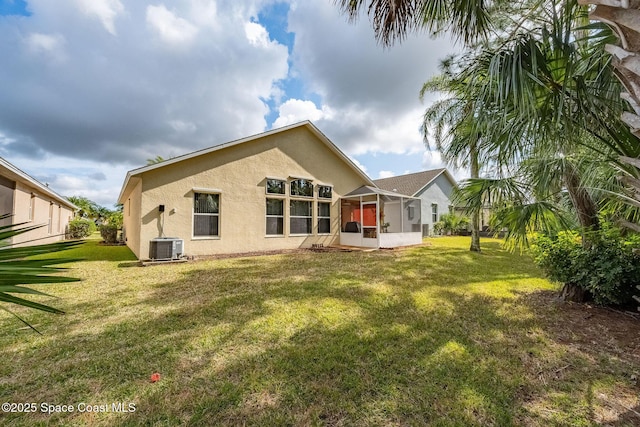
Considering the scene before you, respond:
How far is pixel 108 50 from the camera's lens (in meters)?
9.34

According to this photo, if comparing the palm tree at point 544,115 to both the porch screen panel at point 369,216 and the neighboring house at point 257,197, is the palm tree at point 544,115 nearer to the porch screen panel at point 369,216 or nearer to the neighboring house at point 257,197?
the neighboring house at point 257,197

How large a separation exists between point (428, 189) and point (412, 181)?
1849 mm

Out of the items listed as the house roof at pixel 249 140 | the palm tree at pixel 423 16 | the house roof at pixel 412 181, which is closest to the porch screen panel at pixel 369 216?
the house roof at pixel 249 140

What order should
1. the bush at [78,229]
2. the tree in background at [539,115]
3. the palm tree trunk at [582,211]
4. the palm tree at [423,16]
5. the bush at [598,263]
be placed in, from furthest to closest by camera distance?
1. the bush at [78,229]
2. the palm tree trunk at [582,211]
3. the bush at [598,263]
4. the palm tree at [423,16]
5. the tree in background at [539,115]

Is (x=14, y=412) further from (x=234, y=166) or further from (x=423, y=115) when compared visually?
(x=423, y=115)

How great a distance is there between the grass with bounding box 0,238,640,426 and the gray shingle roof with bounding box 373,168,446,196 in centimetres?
1811

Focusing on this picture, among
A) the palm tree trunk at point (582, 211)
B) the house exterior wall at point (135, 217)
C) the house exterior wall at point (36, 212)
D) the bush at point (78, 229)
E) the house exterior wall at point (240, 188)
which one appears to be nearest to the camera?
the palm tree trunk at point (582, 211)

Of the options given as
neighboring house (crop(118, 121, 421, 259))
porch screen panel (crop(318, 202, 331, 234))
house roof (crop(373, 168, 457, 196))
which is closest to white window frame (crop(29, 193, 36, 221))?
neighboring house (crop(118, 121, 421, 259))

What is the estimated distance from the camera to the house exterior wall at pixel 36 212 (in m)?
10.3

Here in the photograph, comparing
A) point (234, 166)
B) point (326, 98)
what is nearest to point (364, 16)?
point (234, 166)

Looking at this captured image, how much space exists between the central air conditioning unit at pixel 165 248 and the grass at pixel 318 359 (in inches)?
119

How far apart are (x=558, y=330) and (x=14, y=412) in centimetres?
650

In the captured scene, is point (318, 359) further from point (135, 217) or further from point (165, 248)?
point (135, 217)

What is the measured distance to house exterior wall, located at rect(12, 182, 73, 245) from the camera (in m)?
10.3
